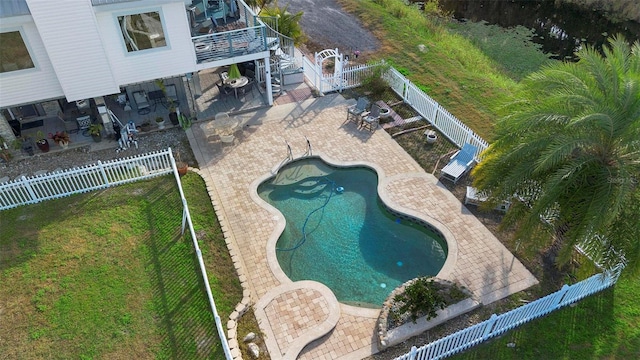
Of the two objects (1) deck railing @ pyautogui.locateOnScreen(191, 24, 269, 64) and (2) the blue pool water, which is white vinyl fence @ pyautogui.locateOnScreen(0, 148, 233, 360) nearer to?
(2) the blue pool water

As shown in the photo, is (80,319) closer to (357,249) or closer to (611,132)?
(357,249)

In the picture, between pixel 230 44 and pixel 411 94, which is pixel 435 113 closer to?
pixel 411 94

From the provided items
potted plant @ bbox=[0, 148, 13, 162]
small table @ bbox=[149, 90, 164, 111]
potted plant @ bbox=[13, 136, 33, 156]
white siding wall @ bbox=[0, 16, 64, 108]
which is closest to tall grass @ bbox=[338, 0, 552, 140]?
small table @ bbox=[149, 90, 164, 111]

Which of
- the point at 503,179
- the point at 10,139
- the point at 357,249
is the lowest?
the point at 357,249

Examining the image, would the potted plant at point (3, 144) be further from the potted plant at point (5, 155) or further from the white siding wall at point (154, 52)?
the white siding wall at point (154, 52)

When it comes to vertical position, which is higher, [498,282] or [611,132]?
[611,132]

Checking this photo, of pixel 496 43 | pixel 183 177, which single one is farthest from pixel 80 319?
pixel 496 43
